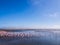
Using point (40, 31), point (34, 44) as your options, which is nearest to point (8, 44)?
point (34, 44)

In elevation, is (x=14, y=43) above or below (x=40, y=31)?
below

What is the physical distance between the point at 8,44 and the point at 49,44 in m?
2.68

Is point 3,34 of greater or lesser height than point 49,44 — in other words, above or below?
above

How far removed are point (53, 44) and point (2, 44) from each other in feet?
10.9

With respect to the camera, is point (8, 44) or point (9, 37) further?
point (9, 37)

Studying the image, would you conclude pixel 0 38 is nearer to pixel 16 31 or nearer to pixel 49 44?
pixel 16 31

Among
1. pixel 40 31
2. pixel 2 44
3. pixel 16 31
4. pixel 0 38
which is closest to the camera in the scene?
pixel 2 44

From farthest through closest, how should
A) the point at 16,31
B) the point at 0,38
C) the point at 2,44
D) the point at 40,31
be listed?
1. the point at 40,31
2. the point at 16,31
3. the point at 0,38
4. the point at 2,44

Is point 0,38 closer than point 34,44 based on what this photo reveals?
No

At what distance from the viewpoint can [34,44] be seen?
7.28 m

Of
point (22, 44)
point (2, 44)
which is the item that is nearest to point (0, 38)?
point (2, 44)

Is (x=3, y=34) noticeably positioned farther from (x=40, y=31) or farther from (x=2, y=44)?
(x=40, y=31)

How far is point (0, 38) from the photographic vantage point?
8.80 meters

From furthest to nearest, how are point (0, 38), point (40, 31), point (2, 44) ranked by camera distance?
point (40, 31) → point (0, 38) → point (2, 44)
